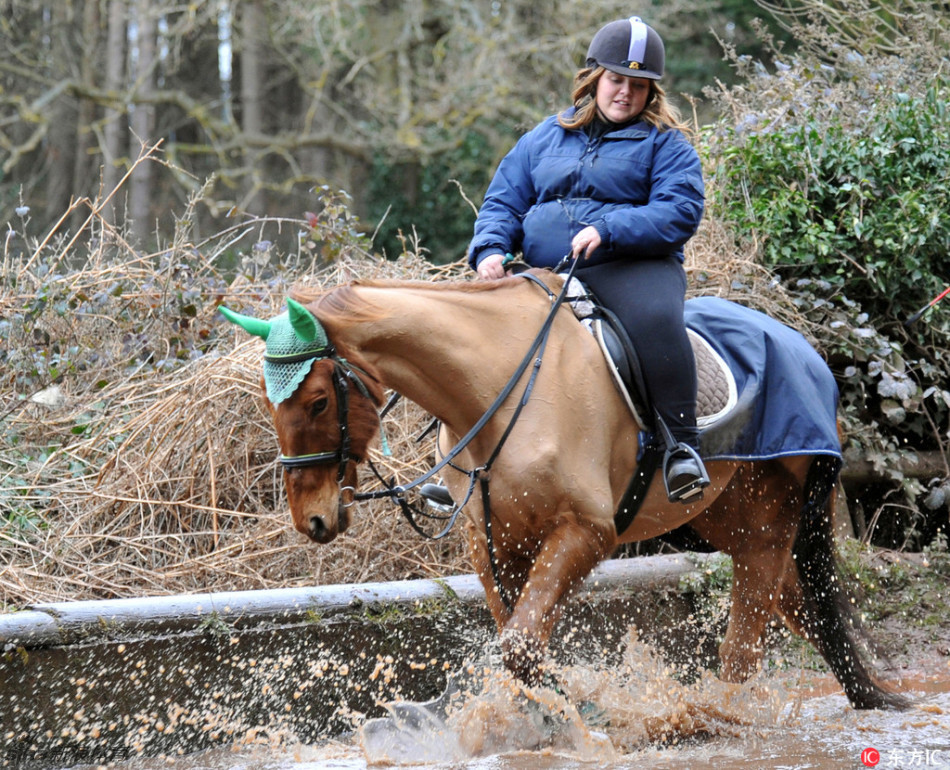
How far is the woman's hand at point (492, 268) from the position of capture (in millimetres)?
4359

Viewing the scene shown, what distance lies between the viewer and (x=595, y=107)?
4.47 meters

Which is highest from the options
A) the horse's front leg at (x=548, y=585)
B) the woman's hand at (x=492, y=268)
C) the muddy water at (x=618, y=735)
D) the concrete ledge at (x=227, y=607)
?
the woman's hand at (x=492, y=268)

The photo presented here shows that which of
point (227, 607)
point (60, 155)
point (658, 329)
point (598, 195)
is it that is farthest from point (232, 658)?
point (60, 155)

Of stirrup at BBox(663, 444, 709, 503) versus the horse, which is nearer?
the horse

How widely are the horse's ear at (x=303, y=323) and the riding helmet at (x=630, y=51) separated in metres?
1.61

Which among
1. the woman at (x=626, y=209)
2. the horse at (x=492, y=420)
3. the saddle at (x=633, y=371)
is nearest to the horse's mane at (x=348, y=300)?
the horse at (x=492, y=420)

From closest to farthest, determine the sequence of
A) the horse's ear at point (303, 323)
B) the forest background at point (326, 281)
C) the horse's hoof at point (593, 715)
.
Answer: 1. the horse's ear at point (303, 323)
2. the horse's hoof at point (593, 715)
3. the forest background at point (326, 281)

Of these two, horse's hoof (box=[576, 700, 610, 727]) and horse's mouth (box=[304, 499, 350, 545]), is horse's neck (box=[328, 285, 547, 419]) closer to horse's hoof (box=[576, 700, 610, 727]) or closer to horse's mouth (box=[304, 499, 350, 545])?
horse's mouth (box=[304, 499, 350, 545])

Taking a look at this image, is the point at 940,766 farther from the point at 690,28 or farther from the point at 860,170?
the point at 690,28

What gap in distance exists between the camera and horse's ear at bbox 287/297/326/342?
355cm

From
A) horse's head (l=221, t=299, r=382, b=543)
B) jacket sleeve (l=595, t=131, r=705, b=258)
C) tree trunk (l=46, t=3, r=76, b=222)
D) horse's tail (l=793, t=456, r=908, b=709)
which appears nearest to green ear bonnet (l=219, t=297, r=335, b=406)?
horse's head (l=221, t=299, r=382, b=543)

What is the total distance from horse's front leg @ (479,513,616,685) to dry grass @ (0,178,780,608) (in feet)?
6.65

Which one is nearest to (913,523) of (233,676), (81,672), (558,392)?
(558,392)

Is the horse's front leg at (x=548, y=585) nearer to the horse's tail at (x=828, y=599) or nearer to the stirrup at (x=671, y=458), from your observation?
the stirrup at (x=671, y=458)
